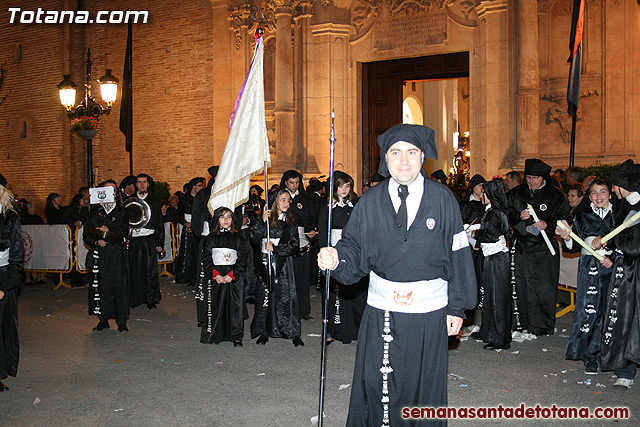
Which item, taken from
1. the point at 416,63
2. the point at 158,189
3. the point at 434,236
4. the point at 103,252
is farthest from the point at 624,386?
the point at 158,189

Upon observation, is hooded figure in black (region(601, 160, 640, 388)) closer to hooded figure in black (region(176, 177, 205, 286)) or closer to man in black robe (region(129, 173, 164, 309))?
man in black robe (region(129, 173, 164, 309))

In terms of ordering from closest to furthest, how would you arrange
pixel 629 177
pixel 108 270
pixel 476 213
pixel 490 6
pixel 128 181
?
1. pixel 629 177
2. pixel 476 213
3. pixel 108 270
4. pixel 128 181
5. pixel 490 6

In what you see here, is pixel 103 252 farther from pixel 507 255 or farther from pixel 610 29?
pixel 610 29

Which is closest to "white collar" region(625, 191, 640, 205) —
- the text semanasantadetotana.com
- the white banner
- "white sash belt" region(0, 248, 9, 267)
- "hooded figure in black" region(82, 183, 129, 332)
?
"white sash belt" region(0, 248, 9, 267)

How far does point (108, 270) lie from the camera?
30.5 feet

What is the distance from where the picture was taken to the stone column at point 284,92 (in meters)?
17.5

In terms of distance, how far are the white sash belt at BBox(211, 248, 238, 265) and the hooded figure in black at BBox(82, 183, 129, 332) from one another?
1.72 meters

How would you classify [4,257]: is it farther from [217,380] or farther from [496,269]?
[496,269]

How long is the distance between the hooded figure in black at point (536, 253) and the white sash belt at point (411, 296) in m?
4.94

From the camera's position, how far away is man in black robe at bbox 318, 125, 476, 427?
399cm

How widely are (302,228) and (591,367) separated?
5.00m

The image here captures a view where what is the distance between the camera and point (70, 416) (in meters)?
5.71

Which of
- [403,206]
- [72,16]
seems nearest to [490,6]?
[403,206]

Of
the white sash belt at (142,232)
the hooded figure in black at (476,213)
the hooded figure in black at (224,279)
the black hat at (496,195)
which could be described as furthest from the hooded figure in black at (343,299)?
the white sash belt at (142,232)
